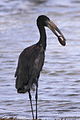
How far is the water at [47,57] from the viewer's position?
11.6 meters

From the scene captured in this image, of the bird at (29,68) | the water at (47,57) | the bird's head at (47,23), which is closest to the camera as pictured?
the bird at (29,68)

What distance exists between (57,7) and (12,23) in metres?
4.05

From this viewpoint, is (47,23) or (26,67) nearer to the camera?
(26,67)

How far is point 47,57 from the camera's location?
53.6ft

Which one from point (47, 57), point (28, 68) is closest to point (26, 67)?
point (28, 68)

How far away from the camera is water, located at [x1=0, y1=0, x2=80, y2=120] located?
38.0 feet

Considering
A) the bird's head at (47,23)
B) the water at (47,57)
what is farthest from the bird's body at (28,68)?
the water at (47,57)

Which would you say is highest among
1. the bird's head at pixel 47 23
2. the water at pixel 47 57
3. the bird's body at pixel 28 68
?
the bird's head at pixel 47 23

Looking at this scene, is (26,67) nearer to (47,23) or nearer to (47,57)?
(47,23)

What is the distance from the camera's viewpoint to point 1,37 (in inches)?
755

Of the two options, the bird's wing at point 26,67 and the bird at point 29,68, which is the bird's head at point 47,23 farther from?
the bird's wing at point 26,67

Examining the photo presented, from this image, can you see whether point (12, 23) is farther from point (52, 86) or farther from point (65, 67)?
point (52, 86)

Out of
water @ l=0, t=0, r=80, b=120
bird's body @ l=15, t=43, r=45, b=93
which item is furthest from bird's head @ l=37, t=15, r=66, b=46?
water @ l=0, t=0, r=80, b=120

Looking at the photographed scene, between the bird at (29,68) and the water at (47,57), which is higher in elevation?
the bird at (29,68)
